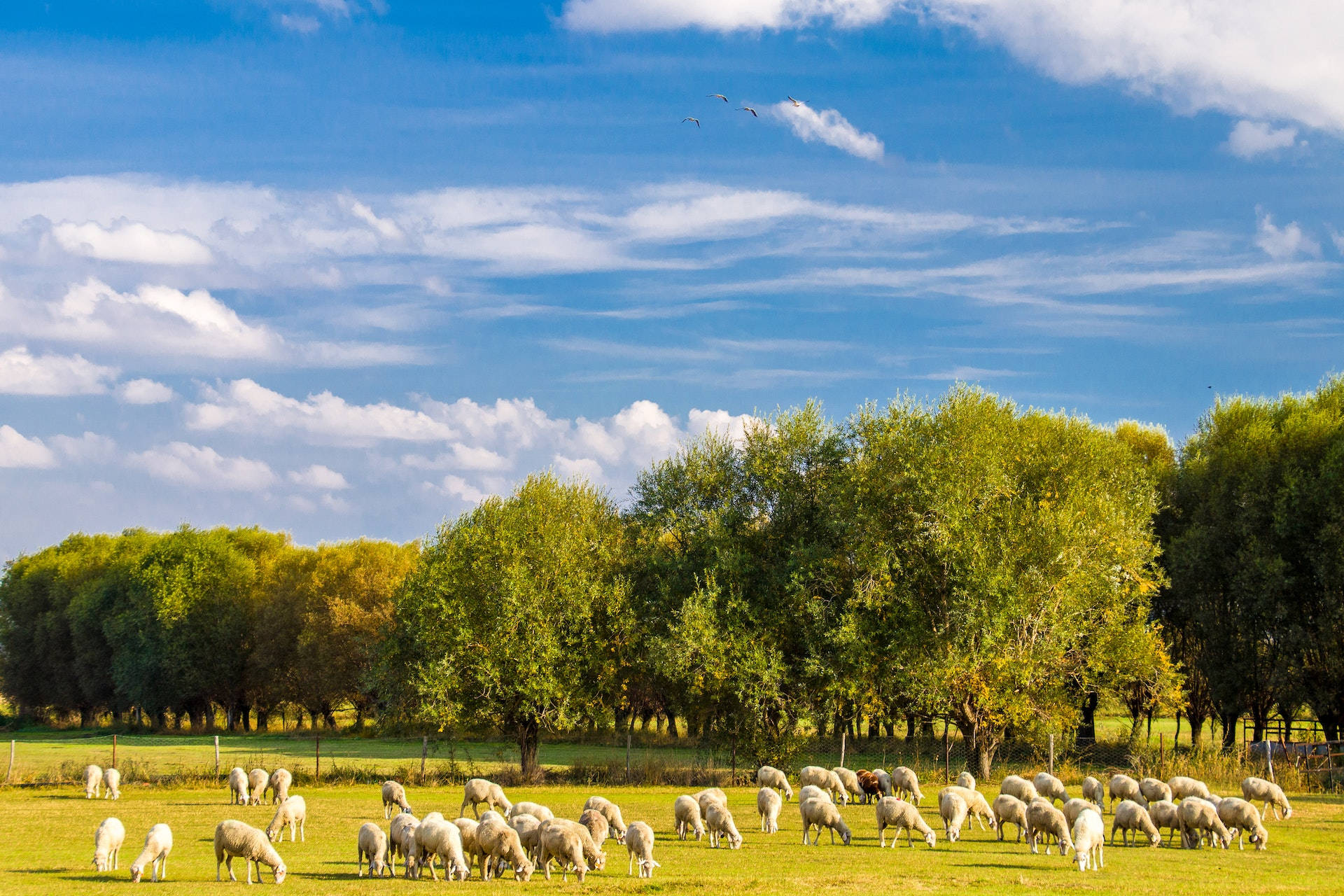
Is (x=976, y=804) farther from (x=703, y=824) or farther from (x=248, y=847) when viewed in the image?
(x=248, y=847)

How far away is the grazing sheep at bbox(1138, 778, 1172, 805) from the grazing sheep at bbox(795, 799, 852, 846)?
878 cm

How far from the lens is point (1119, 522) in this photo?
4197 centimetres

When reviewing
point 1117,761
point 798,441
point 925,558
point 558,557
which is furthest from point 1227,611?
point 558,557

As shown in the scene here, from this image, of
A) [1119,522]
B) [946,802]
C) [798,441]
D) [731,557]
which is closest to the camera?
[946,802]

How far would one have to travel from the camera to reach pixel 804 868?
20578 mm

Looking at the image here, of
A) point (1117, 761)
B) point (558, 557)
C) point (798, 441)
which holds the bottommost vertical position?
point (1117, 761)

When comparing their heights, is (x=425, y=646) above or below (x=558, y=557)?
below

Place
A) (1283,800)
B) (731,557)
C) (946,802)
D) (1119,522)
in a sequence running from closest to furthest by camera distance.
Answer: (946,802) < (1283,800) < (1119,522) < (731,557)

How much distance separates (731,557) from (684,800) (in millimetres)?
20258

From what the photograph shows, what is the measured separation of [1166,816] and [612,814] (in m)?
13.0

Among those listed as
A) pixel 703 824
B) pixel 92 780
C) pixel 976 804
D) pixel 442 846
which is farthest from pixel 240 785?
pixel 976 804

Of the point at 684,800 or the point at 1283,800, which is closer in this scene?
the point at 684,800

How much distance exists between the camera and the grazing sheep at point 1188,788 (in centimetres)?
2725

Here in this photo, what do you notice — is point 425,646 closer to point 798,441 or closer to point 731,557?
point 731,557
